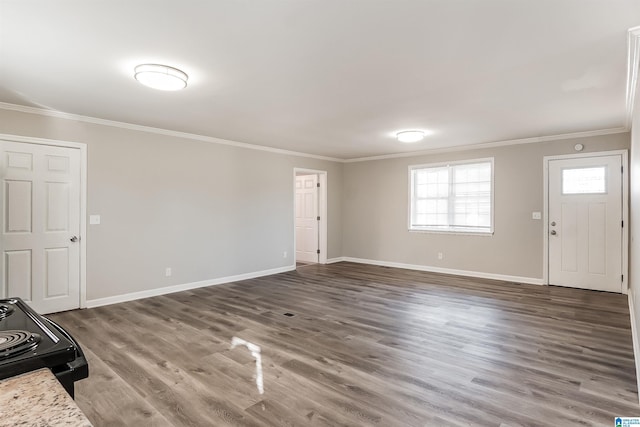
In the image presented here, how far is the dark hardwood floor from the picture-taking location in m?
2.27

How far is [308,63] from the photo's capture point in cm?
291

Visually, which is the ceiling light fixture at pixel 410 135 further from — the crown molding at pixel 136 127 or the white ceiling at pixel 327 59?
the crown molding at pixel 136 127

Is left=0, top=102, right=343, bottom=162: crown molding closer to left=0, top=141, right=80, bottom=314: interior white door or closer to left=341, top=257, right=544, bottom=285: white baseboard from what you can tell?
left=0, top=141, right=80, bottom=314: interior white door

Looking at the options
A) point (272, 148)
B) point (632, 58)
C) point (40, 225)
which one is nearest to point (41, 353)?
point (632, 58)

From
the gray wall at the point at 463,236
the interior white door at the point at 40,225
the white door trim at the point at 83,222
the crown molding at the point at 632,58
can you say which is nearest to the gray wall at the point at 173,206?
the white door trim at the point at 83,222

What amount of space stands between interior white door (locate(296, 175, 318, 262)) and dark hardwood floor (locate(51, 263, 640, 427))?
3128 millimetres

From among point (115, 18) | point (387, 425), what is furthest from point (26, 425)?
point (115, 18)

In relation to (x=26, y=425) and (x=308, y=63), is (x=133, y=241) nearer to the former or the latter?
(x=308, y=63)

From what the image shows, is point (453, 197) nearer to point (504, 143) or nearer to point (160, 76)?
point (504, 143)

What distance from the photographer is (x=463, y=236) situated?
22.0ft

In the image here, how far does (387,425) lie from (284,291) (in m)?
3.53

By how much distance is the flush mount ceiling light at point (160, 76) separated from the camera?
9.69ft

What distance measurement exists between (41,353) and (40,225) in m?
4.25

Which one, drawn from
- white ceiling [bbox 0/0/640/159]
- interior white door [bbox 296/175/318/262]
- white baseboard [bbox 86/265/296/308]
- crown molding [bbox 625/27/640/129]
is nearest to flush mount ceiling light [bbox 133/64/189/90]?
white ceiling [bbox 0/0/640/159]
